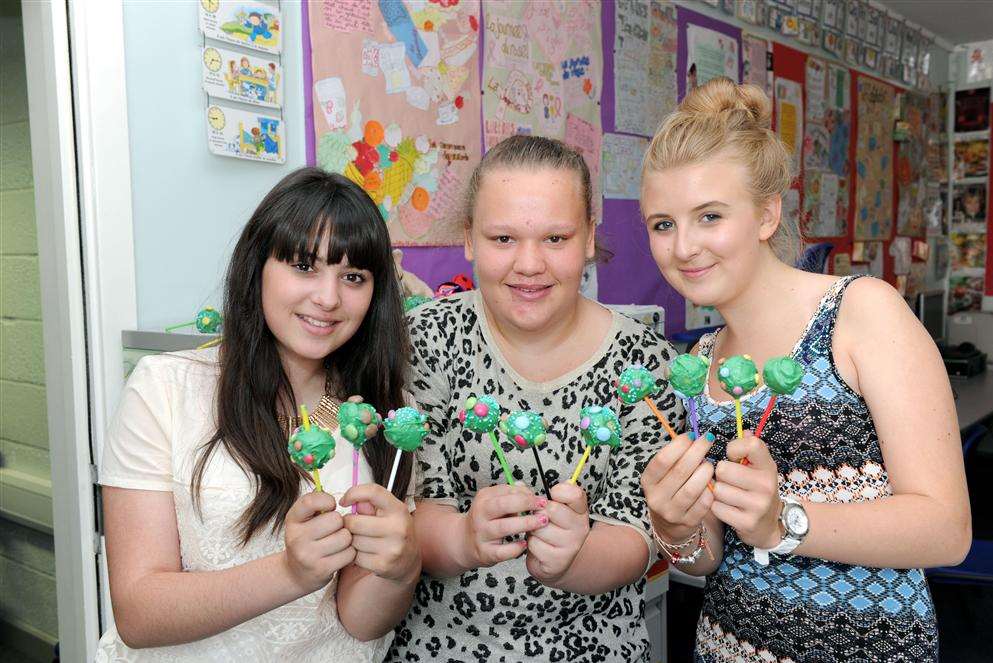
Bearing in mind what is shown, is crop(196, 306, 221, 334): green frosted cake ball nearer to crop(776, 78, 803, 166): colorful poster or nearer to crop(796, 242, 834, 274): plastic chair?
crop(796, 242, 834, 274): plastic chair

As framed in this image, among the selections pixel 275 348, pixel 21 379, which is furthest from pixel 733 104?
pixel 21 379

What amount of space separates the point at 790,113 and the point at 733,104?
3.28 metres

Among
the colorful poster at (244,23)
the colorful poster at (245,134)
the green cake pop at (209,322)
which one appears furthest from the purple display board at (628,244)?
the green cake pop at (209,322)

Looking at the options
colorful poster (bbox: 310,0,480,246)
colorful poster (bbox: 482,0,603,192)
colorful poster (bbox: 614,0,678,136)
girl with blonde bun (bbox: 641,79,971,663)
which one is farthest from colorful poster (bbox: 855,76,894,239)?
girl with blonde bun (bbox: 641,79,971,663)

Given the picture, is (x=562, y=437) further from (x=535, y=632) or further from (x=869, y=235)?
(x=869, y=235)

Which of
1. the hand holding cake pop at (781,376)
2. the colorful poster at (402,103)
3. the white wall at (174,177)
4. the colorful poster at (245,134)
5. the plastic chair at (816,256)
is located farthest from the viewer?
the plastic chair at (816,256)

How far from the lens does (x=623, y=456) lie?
1278 mm

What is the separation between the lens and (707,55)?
11.7 feet

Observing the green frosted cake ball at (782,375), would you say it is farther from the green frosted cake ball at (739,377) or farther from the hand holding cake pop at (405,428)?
the hand holding cake pop at (405,428)

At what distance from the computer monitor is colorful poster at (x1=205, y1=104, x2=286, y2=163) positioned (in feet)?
12.6

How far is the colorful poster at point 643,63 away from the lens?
10.1 feet

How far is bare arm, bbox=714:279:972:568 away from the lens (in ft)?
3.25

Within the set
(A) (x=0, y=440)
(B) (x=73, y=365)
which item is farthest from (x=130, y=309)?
(A) (x=0, y=440)

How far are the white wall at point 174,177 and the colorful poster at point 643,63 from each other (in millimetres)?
1506
